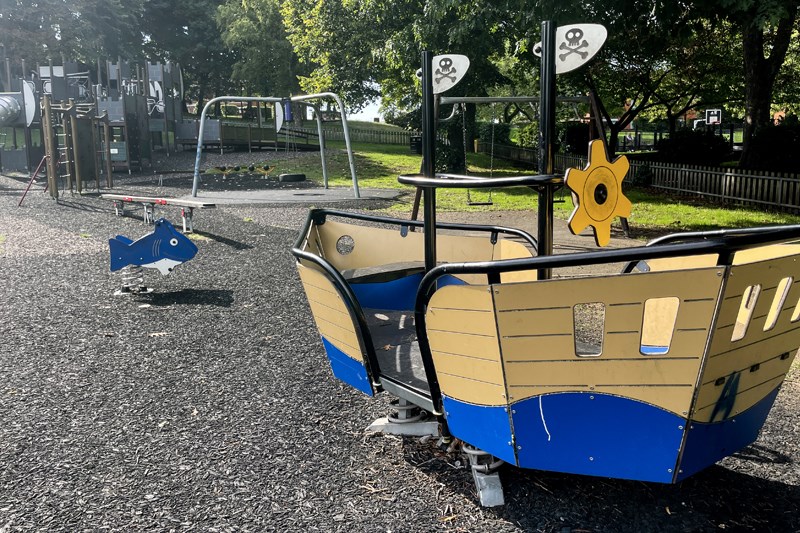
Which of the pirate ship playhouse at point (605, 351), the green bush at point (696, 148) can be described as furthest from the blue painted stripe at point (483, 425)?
the green bush at point (696, 148)

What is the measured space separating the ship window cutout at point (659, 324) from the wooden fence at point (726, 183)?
39.7 feet

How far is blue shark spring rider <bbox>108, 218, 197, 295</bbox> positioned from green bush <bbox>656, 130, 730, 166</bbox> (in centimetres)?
1868

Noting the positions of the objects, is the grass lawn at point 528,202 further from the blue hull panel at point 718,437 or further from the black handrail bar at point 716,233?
the blue hull panel at point 718,437

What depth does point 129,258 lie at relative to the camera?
7.40 metres

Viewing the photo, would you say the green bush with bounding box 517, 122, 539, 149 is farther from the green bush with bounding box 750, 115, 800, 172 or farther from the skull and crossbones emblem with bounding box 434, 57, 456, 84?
the skull and crossbones emblem with bounding box 434, 57, 456, 84

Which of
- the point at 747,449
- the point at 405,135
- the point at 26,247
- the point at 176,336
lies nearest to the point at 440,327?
the point at 747,449

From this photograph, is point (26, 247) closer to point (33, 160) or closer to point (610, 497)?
point (610, 497)

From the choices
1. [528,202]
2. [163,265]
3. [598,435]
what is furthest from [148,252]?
[528,202]

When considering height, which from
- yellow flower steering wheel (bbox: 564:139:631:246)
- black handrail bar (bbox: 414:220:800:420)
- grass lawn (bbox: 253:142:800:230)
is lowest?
grass lawn (bbox: 253:142:800:230)

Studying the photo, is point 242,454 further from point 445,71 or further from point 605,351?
point 445,71

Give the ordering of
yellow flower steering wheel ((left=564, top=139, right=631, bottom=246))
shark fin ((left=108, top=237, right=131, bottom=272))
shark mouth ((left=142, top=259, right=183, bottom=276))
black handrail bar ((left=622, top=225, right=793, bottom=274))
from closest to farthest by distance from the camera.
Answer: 1. black handrail bar ((left=622, top=225, right=793, bottom=274))
2. yellow flower steering wheel ((left=564, top=139, right=631, bottom=246))
3. shark fin ((left=108, top=237, right=131, bottom=272))
4. shark mouth ((left=142, top=259, right=183, bottom=276))

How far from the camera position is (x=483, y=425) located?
298 cm

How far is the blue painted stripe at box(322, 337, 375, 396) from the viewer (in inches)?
144

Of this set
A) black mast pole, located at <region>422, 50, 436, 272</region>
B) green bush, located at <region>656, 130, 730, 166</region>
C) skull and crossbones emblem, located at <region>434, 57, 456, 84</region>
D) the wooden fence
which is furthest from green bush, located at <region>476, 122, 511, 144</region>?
black mast pole, located at <region>422, 50, 436, 272</region>
